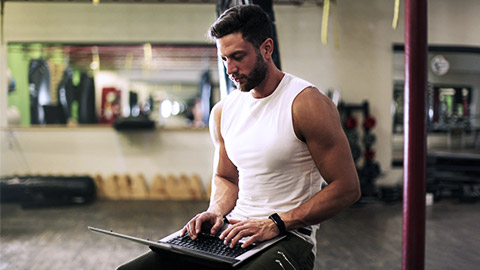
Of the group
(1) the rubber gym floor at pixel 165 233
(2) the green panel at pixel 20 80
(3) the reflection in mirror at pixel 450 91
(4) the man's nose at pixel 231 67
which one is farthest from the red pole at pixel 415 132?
(2) the green panel at pixel 20 80

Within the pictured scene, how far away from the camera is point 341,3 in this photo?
555cm

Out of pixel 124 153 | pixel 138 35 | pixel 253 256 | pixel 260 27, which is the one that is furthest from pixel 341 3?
pixel 253 256

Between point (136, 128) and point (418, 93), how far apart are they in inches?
162

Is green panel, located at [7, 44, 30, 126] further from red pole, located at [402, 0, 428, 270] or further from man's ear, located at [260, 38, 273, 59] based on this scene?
red pole, located at [402, 0, 428, 270]

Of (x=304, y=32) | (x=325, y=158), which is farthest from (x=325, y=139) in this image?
(x=304, y=32)

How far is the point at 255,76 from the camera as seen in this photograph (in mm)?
1346

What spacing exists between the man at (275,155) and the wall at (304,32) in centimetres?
431

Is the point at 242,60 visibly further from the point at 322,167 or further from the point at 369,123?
the point at 369,123

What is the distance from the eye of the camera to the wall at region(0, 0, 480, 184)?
5.46m

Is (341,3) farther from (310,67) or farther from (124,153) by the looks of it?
(124,153)

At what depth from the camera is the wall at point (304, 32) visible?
5.46 meters

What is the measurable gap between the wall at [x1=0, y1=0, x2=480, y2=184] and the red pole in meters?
3.72

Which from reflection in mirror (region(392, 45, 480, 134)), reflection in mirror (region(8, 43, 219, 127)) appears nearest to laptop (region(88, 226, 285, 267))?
reflection in mirror (region(8, 43, 219, 127))

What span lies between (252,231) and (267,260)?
0.34 feet
